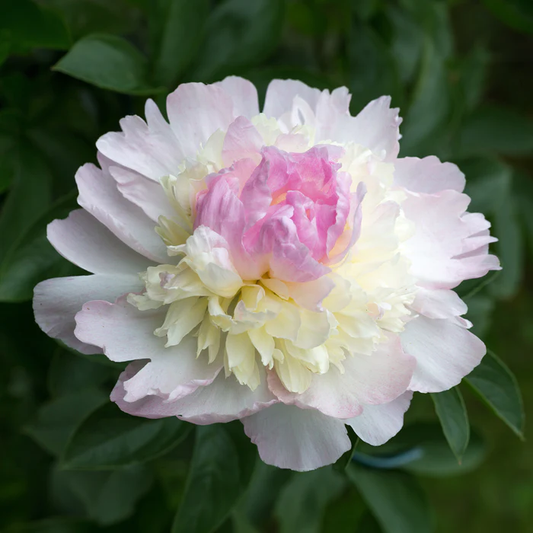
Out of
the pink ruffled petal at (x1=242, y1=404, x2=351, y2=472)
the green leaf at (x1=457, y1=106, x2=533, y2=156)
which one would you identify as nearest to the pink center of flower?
the pink ruffled petal at (x1=242, y1=404, x2=351, y2=472)

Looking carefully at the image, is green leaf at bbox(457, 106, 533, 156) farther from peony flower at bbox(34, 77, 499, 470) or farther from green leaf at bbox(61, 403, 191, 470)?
green leaf at bbox(61, 403, 191, 470)

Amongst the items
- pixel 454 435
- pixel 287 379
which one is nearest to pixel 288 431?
pixel 287 379

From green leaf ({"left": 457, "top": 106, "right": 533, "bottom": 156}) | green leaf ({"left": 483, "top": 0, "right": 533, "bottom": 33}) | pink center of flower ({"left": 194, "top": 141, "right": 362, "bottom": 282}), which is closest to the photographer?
pink center of flower ({"left": 194, "top": 141, "right": 362, "bottom": 282})

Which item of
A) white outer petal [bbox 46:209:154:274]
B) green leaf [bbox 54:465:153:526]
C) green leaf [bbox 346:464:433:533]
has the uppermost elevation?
white outer petal [bbox 46:209:154:274]

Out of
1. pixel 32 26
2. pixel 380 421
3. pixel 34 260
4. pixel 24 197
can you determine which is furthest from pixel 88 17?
pixel 380 421

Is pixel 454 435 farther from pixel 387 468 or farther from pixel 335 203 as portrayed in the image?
pixel 387 468

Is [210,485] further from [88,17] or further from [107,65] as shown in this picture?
[88,17]

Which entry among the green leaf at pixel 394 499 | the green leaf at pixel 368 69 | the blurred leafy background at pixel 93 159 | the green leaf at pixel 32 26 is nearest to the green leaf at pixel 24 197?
the blurred leafy background at pixel 93 159
